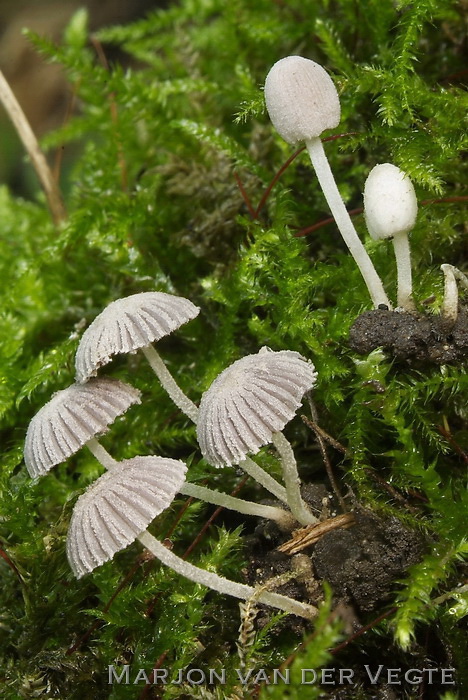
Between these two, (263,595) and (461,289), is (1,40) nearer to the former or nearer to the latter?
(461,289)

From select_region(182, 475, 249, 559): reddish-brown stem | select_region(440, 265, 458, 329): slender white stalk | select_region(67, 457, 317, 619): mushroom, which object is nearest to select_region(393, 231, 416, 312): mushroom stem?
select_region(440, 265, 458, 329): slender white stalk

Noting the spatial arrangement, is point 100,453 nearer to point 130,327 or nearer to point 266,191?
point 130,327

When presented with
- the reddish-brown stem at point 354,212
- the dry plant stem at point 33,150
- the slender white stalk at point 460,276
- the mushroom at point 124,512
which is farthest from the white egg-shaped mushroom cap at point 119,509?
the dry plant stem at point 33,150

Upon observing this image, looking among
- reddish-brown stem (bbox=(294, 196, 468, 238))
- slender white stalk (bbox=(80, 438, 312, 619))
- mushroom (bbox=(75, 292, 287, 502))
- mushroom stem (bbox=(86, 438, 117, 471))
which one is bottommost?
slender white stalk (bbox=(80, 438, 312, 619))

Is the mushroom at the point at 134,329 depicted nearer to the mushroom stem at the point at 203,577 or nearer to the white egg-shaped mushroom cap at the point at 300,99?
the mushroom stem at the point at 203,577

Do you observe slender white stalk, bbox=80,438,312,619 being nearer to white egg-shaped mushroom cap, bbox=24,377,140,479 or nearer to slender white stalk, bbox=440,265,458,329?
white egg-shaped mushroom cap, bbox=24,377,140,479

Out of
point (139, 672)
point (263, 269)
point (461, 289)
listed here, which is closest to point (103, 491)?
point (139, 672)
